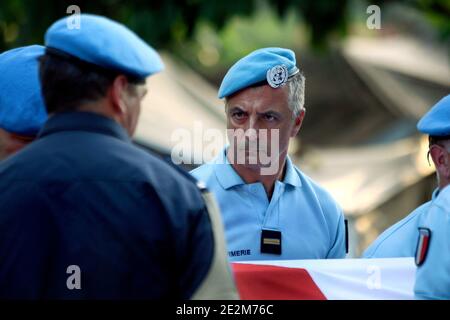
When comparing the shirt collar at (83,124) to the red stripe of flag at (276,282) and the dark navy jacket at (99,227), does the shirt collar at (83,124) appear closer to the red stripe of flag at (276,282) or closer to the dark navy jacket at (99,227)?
the dark navy jacket at (99,227)

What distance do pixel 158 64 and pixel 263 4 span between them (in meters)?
7.25

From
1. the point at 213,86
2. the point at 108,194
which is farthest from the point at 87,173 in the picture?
the point at 213,86

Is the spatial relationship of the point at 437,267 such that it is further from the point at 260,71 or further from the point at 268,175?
the point at 260,71

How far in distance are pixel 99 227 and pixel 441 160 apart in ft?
5.02

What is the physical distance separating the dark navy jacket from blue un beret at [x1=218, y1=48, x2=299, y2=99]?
1340 mm

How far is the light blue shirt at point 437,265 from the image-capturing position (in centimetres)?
296

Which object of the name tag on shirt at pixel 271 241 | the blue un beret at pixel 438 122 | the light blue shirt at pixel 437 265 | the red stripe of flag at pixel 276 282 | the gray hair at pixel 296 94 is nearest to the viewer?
the light blue shirt at pixel 437 265

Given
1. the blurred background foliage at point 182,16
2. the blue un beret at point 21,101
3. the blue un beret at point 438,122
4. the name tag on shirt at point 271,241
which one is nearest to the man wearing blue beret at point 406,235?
the blue un beret at point 438,122

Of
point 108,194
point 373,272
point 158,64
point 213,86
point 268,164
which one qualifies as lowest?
point 213,86

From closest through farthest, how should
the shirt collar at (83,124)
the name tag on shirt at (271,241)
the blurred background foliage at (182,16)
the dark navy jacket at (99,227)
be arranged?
the dark navy jacket at (99,227)
the shirt collar at (83,124)
the name tag on shirt at (271,241)
the blurred background foliage at (182,16)

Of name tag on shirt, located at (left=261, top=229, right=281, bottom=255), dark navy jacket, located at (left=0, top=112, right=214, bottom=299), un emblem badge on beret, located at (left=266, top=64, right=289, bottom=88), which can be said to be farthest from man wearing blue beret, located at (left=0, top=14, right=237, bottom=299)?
un emblem badge on beret, located at (left=266, top=64, right=289, bottom=88)

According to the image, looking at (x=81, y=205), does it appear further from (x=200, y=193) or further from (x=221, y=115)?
(x=221, y=115)

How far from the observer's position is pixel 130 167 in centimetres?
258

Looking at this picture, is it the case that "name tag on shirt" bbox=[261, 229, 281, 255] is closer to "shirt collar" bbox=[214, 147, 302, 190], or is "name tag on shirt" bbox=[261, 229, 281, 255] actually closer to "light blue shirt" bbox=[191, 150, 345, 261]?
"light blue shirt" bbox=[191, 150, 345, 261]
